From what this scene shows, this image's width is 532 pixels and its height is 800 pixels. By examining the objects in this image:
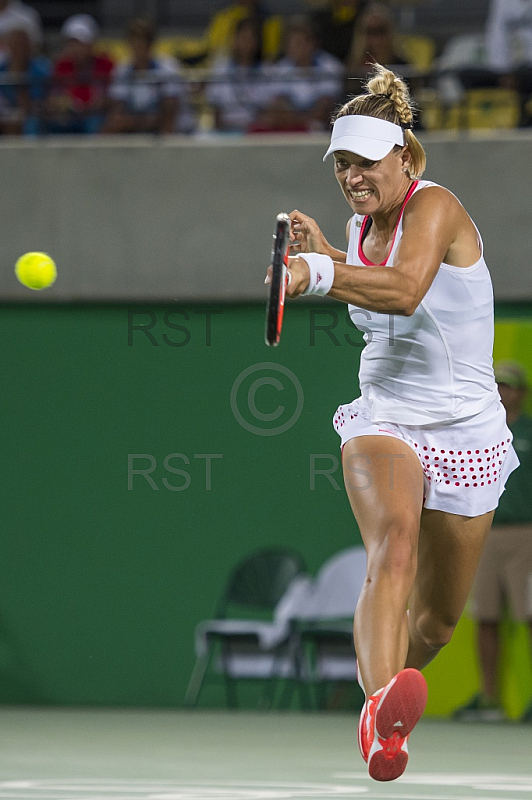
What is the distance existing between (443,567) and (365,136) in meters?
1.33

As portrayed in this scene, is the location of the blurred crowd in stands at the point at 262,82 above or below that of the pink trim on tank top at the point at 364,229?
above

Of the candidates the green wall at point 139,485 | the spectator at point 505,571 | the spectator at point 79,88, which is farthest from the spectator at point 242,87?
the spectator at point 505,571

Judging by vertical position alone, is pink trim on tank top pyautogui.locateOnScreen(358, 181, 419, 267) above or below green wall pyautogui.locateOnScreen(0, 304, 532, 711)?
above

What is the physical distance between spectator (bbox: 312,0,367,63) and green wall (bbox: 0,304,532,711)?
6.89ft

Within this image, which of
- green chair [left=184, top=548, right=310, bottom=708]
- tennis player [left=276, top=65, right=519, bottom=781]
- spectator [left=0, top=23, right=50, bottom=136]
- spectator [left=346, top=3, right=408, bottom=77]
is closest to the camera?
tennis player [left=276, top=65, right=519, bottom=781]

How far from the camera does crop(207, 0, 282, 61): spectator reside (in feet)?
28.4

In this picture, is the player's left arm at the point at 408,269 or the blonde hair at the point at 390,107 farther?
the blonde hair at the point at 390,107

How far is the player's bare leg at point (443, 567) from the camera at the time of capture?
377 cm

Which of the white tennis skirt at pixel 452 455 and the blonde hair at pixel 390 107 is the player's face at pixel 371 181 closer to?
the blonde hair at pixel 390 107

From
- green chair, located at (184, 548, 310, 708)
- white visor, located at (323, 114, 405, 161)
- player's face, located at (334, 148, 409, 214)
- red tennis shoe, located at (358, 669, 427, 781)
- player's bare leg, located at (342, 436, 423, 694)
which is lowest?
green chair, located at (184, 548, 310, 708)

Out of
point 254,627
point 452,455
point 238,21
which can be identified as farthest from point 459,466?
point 238,21

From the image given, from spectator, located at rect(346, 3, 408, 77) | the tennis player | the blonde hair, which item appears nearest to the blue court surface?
the tennis player

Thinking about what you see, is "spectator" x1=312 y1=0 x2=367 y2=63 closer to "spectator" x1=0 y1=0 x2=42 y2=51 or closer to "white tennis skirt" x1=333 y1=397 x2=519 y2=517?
"spectator" x1=0 y1=0 x2=42 y2=51

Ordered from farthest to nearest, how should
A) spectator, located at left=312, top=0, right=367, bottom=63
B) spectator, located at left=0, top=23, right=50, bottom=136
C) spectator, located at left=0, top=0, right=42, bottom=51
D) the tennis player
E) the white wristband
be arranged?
spectator, located at left=0, top=0, right=42, bottom=51
spectator, located at left=312, top=0, right=367, bottom=63
spectator, located at left=0, top=23, right=50, bottom=136
the tennis player
the white wristband
